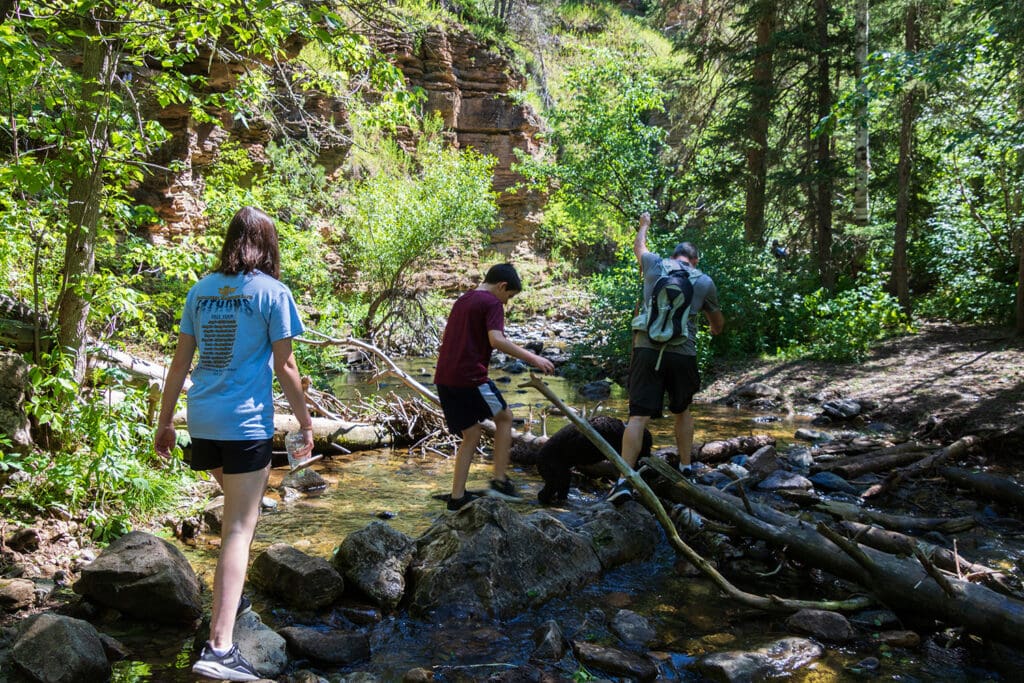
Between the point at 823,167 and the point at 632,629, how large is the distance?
14.5 meters

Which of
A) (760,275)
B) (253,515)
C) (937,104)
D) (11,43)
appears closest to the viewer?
(253,515)

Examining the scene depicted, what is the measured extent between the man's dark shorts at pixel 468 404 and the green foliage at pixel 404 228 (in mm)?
11065

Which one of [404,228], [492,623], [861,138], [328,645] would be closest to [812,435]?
[492,623]

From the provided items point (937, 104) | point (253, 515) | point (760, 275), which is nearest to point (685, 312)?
point (253, 515)

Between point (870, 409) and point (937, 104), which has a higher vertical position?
point (937, 104)

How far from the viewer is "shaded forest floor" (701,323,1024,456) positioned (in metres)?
8.25

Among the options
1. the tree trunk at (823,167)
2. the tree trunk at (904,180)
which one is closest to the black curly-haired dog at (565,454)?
the tree trunk at (904,180)

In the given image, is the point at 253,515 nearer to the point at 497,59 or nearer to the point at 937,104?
the point at 937,104

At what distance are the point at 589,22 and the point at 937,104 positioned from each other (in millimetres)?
32466

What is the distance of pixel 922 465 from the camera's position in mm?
6754

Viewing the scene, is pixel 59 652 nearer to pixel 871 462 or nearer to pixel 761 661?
pixel 761 661

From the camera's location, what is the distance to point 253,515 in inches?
126

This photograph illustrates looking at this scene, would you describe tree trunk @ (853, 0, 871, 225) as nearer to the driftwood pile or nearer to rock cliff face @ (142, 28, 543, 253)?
the driftwood pile

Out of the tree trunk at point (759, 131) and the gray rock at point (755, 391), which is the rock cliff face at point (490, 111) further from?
the gray rock at point (755, 391)
